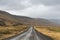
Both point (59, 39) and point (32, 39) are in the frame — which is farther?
point (59, 39)

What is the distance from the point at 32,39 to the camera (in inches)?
1115

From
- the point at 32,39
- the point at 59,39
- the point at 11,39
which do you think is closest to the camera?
the point at 32,39

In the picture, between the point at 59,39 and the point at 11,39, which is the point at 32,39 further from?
the point at 59,39

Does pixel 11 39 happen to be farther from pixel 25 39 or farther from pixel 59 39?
pixel 59 39

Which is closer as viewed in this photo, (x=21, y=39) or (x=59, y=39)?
(x=21, y=39)

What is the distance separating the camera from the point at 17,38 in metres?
31.1

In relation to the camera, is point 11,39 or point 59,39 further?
point 59,39

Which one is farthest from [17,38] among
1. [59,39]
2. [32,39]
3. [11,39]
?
[59,39]

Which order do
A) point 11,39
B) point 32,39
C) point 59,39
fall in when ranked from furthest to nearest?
point 59,39 < point 11,39 < point 32,39

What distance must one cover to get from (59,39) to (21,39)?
15353 millimetres

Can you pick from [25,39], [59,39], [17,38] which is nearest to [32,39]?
[25,39]

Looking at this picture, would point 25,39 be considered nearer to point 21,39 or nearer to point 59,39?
point 21,39

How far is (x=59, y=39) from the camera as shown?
4291 cm

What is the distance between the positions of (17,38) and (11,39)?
43.4 inches
